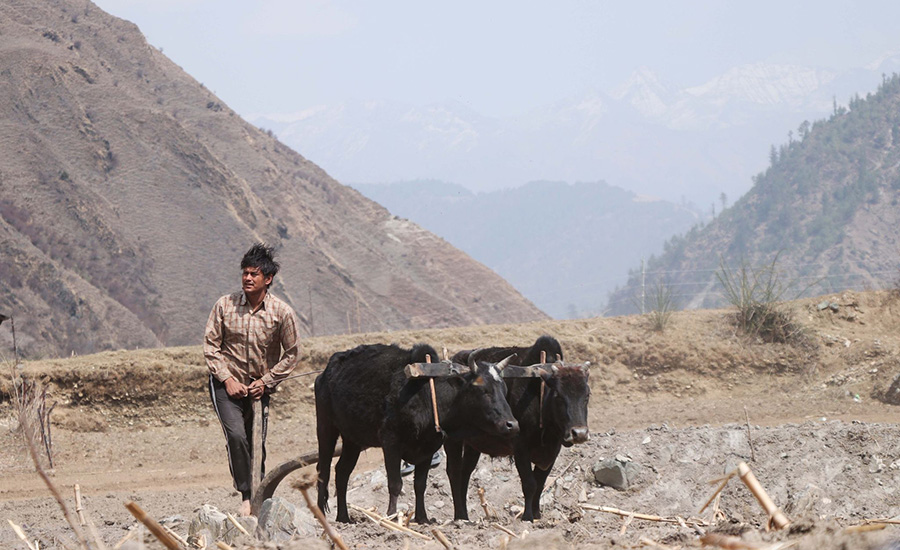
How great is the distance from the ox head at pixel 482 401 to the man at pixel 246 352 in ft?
5.94

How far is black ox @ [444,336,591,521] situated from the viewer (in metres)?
9.49

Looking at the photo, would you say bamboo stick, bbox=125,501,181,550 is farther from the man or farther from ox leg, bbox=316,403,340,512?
ox leg, bbox=316,403,340,512

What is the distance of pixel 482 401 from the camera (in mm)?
9219

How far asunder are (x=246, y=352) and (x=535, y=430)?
10.9 feet

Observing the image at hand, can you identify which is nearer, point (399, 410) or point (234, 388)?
point (234, 388)

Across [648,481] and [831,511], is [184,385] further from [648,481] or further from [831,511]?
[831,511]

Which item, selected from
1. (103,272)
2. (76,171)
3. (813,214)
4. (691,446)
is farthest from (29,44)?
(813,214)

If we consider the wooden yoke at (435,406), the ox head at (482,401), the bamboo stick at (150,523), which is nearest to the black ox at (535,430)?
the ox head at (482,401)

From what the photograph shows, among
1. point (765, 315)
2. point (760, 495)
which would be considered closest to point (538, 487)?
point (760, 495)

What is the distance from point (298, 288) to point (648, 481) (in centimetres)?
3615

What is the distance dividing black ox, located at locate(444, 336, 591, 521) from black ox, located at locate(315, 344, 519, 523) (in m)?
0.28

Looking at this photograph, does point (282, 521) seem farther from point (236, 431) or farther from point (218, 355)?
point (218, 355)

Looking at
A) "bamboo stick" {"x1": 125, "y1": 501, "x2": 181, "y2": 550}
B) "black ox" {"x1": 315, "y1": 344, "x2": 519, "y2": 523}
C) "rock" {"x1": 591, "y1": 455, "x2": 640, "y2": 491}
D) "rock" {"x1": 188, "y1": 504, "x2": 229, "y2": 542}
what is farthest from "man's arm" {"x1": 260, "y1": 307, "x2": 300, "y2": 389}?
"rock" {"x1": 591, "y1": 455, "x2": 640, "y2": 491}

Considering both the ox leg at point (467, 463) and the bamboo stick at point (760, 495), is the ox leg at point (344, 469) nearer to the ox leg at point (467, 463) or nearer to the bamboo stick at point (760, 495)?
the ox leg at point (467, 463)
